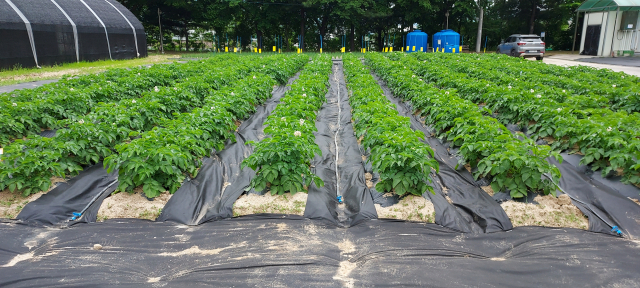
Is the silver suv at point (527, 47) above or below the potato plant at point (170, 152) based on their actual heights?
above

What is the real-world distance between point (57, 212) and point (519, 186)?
5838 millimetres

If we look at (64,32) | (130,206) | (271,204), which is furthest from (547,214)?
(64,32)

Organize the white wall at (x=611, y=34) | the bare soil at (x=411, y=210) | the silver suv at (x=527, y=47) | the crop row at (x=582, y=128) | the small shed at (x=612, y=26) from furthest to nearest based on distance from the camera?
the white wall at (x=611, y=34) < the small shed at (x=612, y=26) < the silver suv at (x=527, y=47) < the crop row at (x=582, y=128) < the bare soil at (x=411, y=210)

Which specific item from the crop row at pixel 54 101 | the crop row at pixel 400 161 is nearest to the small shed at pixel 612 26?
the crop row at pixel 400 161

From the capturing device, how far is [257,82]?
10.6 meters

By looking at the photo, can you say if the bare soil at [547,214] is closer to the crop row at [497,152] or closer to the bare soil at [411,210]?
the crop row at [497,152]

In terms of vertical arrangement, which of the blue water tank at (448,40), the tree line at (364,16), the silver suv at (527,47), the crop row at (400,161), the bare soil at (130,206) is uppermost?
the tree line at (364,16)

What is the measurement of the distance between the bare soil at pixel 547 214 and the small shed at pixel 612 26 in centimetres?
2842

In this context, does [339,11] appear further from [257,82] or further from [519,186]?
[519,186]

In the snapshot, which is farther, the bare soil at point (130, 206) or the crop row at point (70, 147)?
the crop row at point (70, 147)

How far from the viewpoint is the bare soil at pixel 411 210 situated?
4.46 metres

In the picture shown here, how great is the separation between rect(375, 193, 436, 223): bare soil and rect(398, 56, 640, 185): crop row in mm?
2703

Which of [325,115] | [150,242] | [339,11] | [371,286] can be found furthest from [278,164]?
[339,11]

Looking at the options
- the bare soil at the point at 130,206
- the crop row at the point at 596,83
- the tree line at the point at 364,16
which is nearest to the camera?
the bare soil at the point at 130,206
